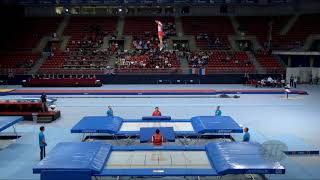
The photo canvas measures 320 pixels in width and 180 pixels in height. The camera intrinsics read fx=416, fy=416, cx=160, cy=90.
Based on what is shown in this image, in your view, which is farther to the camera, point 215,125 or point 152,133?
point 215,125

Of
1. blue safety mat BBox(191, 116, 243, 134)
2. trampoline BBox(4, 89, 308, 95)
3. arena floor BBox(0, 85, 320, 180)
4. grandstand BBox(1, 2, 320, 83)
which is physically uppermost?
grandstand BBox(1, 2, 320, 83)

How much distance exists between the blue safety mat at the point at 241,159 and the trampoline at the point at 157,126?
2.81 m

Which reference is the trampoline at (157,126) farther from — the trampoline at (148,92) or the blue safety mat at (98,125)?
the trampoline at (148,92)

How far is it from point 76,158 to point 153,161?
91.1 inches

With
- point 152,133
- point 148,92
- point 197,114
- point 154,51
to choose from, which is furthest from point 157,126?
point 154,51

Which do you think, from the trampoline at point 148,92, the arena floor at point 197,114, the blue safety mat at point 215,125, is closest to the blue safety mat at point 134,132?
the blue safety mat at point 215,125

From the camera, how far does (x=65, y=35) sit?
4922 centimetres

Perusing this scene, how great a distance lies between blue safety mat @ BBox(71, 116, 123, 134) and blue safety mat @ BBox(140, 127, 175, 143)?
4.08 feet

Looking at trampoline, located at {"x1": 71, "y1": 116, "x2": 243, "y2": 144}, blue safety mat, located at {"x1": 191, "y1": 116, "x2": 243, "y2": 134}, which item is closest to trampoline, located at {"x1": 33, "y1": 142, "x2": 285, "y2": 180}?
trampoline, located at {"x1": 71, "y1": 116, "x2": 243, "y2": 144}

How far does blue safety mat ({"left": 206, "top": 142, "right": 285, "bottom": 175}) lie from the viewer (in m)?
11.5

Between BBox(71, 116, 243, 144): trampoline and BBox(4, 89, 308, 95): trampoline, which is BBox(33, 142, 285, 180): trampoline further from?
BBox(4, 89, 308, 95): trampoline

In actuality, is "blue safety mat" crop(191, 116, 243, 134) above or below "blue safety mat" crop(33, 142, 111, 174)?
above

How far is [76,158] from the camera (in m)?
12.5

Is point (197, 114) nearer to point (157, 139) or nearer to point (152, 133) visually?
point (152, 133)
